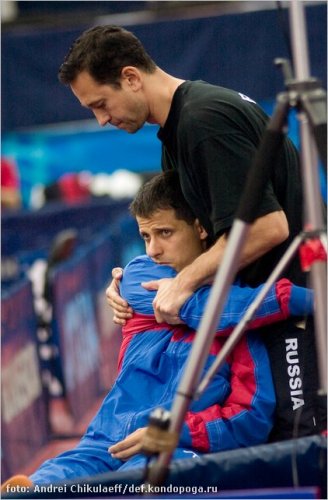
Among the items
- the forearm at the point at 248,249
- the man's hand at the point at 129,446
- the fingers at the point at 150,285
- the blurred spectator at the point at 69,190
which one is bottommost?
the man's hand at the point at 129,446

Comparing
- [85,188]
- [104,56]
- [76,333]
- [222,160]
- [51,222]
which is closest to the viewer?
[222,160]

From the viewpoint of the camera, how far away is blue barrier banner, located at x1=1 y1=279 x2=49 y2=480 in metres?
7.30

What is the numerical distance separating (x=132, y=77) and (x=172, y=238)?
0.58 meters

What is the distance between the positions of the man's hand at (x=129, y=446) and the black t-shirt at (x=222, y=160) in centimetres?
66

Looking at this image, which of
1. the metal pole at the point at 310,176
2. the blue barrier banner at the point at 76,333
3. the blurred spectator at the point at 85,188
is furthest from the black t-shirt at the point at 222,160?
the blurred spectator at the point at 85,188

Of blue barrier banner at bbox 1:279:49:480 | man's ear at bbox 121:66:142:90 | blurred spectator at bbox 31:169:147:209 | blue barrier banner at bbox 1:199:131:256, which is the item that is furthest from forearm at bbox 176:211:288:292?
blurred spectator at bbox 31:169:147:209

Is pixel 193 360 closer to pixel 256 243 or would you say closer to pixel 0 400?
pixel 256 243

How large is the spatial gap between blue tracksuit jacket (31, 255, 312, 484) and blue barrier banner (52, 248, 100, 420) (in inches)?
181

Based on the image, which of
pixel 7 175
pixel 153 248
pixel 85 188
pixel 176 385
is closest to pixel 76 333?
pixel 153 248

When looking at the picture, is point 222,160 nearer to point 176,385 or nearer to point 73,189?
point 176,385

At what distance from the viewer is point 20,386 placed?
25.4 feet

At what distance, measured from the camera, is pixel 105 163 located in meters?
16.0

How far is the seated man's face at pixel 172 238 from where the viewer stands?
164 inches

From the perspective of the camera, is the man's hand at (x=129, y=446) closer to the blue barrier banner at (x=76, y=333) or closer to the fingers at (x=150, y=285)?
the fingers at (x=150, y=285)
